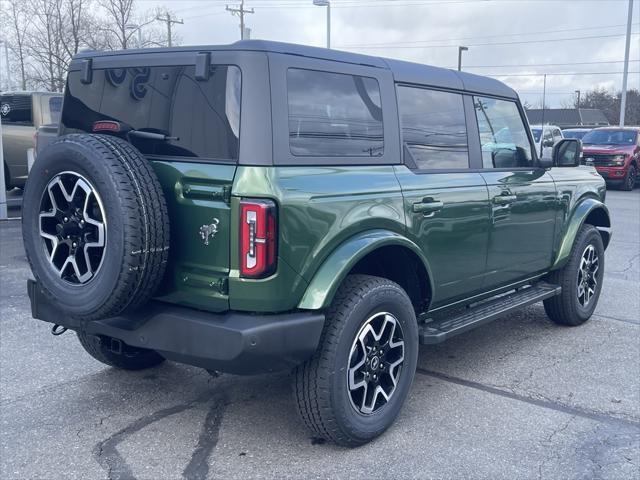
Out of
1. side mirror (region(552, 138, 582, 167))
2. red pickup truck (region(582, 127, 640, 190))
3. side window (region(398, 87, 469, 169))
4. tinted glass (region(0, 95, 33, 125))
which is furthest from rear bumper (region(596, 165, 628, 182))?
side window (region(398, 87, 469, 169))

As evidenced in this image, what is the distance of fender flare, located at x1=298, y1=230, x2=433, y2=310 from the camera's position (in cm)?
327

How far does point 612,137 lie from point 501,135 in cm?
1738

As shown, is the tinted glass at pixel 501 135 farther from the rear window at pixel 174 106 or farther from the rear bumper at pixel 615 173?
the rear bumper at pixel 615 173

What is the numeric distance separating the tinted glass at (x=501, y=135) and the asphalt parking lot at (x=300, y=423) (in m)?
1.47

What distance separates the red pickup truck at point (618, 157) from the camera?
19422 mm

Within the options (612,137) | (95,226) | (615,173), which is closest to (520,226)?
(95,226)

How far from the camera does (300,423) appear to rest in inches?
154

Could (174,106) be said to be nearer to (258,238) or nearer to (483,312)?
(258,238)

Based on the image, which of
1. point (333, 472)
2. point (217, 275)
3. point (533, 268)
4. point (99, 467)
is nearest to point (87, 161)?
point (217, 275)

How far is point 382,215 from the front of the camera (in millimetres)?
3648

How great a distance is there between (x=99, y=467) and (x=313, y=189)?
171cm

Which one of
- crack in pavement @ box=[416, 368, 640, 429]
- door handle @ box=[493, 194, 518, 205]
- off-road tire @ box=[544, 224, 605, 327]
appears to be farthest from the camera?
off-road tire @ box=[544, 224, 605, 327]

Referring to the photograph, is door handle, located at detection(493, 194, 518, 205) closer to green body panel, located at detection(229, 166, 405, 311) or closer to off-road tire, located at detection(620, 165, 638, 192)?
green body panel, located at detection(229, 166, 405, 311)

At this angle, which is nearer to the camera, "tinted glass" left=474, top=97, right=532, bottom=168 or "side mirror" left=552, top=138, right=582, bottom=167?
"tinted glass" left=474, top=97, right=532, bottom=168
